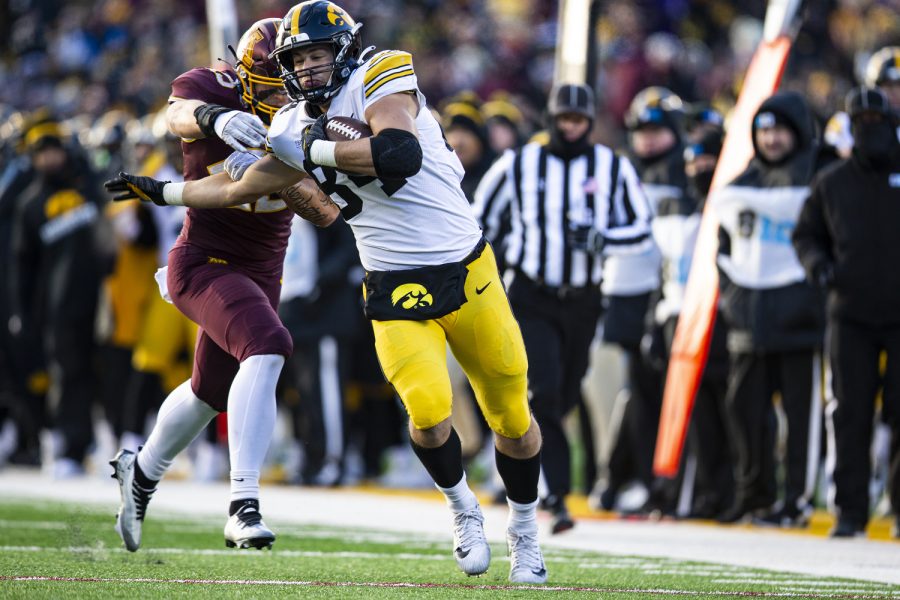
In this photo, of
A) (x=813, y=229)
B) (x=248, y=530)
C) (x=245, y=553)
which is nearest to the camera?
(x=248, y=530)

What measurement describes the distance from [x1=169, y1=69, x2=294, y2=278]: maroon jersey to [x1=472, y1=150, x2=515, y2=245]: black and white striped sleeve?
2319 millimetres

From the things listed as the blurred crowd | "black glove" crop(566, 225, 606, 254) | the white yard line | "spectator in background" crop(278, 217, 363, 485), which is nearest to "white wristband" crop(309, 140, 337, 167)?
the white yard line

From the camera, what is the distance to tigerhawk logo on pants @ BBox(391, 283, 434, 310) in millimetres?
5637

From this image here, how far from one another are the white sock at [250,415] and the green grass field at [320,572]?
1.06ft

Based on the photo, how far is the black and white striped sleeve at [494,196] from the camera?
8680 mm

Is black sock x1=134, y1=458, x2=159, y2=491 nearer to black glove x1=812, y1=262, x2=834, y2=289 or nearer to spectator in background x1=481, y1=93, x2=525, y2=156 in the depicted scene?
black glove x1=812, y1=262, x2=834, y2=289

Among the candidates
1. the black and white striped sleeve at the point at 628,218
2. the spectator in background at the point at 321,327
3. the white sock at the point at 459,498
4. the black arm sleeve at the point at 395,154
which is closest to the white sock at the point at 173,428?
the white sock at the point at 459,498

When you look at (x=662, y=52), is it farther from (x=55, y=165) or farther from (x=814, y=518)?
(x=814, y=518)

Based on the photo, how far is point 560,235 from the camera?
855cm

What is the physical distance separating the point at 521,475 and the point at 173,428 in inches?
54.4

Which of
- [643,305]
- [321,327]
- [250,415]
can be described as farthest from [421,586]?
[321,327]

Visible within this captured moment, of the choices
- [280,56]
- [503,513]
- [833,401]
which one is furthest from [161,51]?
[280,56]

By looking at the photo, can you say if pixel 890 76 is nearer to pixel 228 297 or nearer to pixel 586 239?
pixel 586 239

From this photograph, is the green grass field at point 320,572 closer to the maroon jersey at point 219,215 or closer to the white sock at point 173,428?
the white sock at point 173,428
